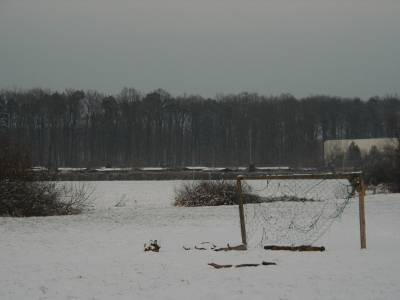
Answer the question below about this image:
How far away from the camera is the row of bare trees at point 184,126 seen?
307 ft

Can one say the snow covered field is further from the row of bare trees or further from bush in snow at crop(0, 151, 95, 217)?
the row of bare trees

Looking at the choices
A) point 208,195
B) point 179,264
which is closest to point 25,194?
point 208,195

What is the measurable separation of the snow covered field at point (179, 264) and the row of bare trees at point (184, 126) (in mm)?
77496

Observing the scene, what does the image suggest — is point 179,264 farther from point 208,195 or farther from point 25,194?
point 208,195

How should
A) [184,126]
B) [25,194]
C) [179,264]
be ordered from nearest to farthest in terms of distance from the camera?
[179,264] < [25,194] < [184,126]

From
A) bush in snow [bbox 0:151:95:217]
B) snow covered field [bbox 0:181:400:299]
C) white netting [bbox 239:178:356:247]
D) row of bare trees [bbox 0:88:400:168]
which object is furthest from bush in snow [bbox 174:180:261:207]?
row of bare trees [bbox 0:88:400:168]

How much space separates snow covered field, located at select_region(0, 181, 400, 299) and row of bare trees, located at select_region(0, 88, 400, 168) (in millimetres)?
77496

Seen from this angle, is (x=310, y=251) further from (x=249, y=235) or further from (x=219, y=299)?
(x=219, y=299)

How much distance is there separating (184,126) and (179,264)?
9310 centimetres

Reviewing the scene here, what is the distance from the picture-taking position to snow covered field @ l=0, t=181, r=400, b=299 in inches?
316

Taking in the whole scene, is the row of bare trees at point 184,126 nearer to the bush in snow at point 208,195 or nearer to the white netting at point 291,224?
the bush in snow at point 208,195

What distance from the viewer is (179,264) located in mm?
10414

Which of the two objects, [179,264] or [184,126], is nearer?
[179,264]

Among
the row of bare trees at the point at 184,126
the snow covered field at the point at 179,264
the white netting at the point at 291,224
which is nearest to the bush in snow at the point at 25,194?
the snow covered field at the point at 179,264
